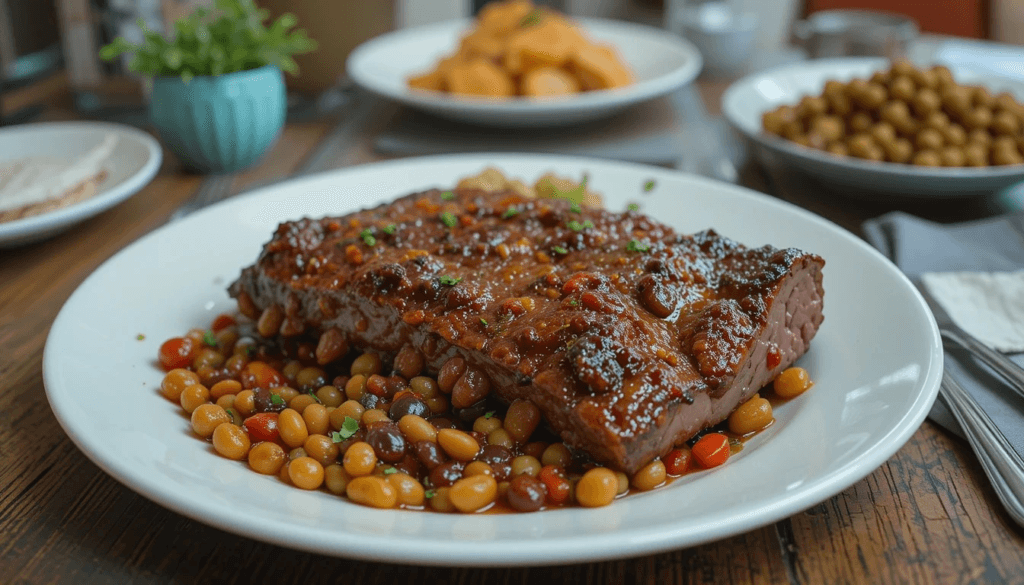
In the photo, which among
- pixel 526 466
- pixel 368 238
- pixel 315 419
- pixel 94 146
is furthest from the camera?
pixel 94 146

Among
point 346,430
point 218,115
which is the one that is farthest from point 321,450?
point 218,115

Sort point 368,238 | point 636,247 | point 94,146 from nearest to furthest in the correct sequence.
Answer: point 636,247 → point 368,238 → point 94,146

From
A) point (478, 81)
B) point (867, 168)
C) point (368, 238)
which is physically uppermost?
point (368, 238)

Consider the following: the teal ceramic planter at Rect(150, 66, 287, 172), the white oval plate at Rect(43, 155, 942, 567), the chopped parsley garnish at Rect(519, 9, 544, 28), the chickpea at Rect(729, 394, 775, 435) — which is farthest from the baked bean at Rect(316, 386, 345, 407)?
the chopped parsley garnish at Rect(519, 9, 544, 28)

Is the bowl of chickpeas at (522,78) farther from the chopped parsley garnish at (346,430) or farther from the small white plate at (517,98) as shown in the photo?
the chopped parsley garnish at (346,430)

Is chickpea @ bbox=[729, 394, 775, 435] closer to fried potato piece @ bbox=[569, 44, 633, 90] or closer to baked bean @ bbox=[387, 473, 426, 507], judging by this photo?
baked bean @ bbox=[387, 473, 426, 507]

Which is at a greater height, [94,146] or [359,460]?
[359,460]

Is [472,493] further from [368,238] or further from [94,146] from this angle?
[94,146]

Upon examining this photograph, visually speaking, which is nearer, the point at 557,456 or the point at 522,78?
the point at 557,456
